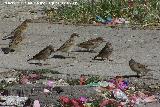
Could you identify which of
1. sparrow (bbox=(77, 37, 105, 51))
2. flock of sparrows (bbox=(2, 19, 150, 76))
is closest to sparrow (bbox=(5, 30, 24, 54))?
flock of sparrows (bbox=(2, 19, 150, 76))

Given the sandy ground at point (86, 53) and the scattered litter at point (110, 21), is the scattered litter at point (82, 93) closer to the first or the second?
the sandy ground at point (86, 53)

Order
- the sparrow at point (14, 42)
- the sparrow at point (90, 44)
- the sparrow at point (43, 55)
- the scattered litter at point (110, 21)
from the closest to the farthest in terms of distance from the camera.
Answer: the sparrow at point (43, 55) → the sparrow at point (90, 44) → the sparrow at point (14, 42) → the scattered litter at point (110, 21)

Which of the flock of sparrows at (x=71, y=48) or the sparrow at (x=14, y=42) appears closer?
the flock of sparrows at (x=71, y=48)

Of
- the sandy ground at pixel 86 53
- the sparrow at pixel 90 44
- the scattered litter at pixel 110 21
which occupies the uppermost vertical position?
the sparrow at pixel 90 44

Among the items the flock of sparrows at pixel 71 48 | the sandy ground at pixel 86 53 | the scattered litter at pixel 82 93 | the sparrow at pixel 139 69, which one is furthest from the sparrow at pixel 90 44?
the scattered litter at pixel 82 93

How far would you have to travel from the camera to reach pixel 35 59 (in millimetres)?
14414

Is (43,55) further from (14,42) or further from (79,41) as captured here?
(79,41)

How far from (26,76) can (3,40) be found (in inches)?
169

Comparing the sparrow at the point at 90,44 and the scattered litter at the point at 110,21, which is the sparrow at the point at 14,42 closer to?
the sparrow at the point at 90,44

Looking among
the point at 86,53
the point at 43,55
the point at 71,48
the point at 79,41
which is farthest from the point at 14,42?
the point at 79,41

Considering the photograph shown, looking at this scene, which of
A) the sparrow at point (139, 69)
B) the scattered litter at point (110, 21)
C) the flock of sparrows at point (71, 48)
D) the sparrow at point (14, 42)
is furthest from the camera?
the scattered litter at point (110, 21)

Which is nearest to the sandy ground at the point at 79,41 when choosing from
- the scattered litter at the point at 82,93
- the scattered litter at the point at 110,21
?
the scattered litter at the point at 110,21

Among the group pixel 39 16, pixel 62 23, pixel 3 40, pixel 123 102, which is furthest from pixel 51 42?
→ pixel 123 102

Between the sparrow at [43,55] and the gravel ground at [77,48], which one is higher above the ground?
the sparrow at [43,55]
